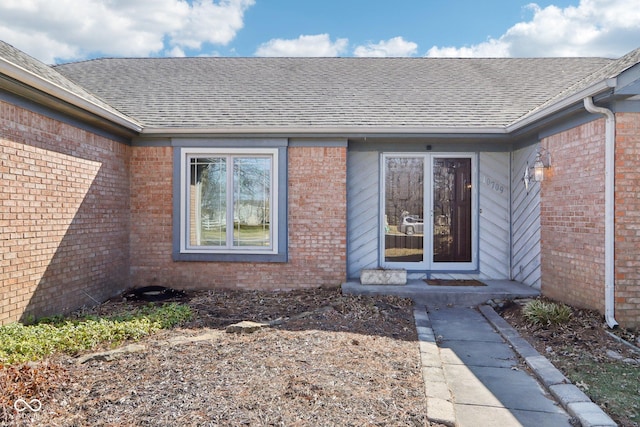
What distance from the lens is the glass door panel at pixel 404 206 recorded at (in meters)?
7.55

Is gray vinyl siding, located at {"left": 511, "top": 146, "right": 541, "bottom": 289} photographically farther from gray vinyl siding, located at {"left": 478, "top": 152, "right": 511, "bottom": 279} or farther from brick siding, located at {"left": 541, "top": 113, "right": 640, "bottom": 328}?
brick siding, located at {"left": 541, "top": 113, "right": 640, "bottom": 328}

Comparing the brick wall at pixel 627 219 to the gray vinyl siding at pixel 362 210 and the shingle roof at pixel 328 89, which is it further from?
the gray vinyl siding at pixel 362 210

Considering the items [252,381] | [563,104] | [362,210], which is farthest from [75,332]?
[563,104]

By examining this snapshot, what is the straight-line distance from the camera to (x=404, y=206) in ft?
24.8

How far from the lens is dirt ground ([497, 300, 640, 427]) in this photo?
3.24 meters

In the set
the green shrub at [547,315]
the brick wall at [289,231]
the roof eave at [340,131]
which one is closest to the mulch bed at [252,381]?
the green shrub at [547,315]

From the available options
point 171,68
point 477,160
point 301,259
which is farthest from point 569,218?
point 171,68

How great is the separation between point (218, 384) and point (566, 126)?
5516mm

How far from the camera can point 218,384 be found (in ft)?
10.4

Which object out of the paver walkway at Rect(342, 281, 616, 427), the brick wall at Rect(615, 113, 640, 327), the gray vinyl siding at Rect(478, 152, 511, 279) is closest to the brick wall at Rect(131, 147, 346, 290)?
the paver walkway at Rect(342, 281, 616, 427)

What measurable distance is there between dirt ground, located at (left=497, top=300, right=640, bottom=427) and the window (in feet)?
13.6

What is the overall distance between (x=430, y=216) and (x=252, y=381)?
5.14 metres

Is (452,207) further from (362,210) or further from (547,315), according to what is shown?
(547,315)

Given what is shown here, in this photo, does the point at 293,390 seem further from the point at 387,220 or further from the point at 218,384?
the point at 387,220
